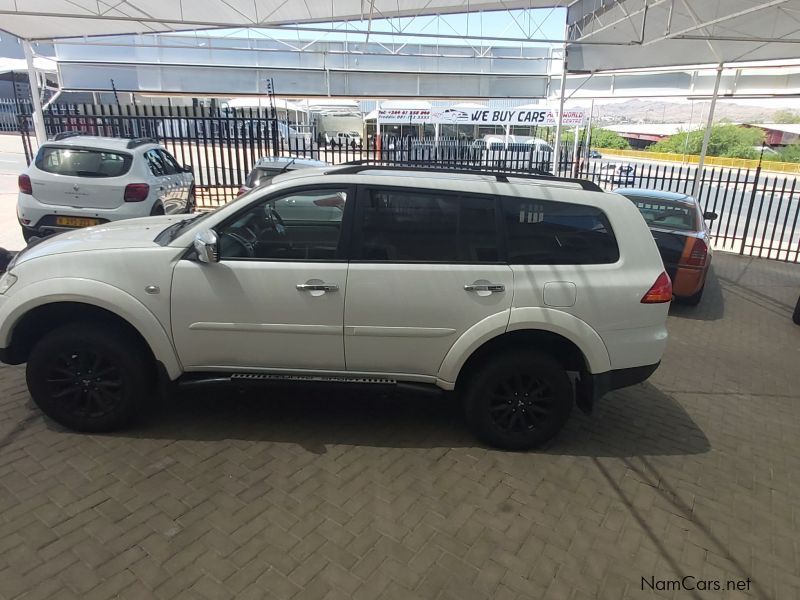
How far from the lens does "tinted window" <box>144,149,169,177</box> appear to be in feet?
26.6

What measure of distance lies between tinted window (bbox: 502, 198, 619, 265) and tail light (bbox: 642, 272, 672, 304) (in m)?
0.30

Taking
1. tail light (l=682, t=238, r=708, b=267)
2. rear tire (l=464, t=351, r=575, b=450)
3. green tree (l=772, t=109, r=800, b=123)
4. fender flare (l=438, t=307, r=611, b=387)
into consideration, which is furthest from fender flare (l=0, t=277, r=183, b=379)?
green tree (l=772, t=109, r=800, b=123)

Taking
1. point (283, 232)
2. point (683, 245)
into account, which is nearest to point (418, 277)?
point (283, 232)

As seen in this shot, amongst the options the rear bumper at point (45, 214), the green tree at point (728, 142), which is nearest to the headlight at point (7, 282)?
the rear bumper at point (45, 214)

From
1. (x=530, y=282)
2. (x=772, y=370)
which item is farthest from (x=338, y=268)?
(x=772, y=370)

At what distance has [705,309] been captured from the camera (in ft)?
24.9

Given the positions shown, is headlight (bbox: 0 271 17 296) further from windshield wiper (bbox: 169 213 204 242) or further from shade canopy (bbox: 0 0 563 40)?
shade canopy (bbox: 0 0 563 40)

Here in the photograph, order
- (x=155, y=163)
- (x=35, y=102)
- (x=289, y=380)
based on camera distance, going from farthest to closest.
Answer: (x=35, y=102)
(x=155, y=163)
(x=289, y=380)

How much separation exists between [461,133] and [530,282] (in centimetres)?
2555

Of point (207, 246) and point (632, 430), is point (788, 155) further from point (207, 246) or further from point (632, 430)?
point (207, 246)

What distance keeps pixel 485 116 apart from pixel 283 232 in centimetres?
1793

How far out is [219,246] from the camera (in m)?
3.39

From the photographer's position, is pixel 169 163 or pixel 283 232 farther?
pixel 169 163

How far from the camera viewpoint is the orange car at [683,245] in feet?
22.9
